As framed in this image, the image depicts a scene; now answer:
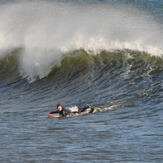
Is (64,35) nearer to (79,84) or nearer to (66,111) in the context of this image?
(79,84)

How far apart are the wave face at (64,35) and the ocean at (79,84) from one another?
0.04 metres

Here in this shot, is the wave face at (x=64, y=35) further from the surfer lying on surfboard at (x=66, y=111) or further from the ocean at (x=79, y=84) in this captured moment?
the surfer lying on surfboard at (x=66, y=111)

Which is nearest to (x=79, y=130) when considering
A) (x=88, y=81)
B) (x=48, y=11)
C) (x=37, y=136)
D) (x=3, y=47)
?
(x=37, y=136)

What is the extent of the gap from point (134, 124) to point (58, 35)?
10.6 metres

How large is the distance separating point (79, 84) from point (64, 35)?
459cm

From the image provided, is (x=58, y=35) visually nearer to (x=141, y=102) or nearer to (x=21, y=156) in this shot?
(x=141, y=102)

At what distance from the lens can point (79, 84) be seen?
17.1m

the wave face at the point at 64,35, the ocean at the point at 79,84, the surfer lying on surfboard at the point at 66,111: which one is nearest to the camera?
the ocean at the point at 79,84

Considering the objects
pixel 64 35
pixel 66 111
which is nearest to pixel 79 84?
pixel 66 111

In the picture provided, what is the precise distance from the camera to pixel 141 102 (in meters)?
14.0

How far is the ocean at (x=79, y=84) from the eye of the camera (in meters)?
9.70

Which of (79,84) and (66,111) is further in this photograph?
(79,84)

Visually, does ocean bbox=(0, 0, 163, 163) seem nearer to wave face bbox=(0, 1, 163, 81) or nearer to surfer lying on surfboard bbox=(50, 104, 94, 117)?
wave face bbox=(0, 1, 163, 81)

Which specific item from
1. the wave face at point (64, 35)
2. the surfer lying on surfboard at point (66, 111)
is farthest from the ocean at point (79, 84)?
the surfer lying on surfboard at point (66, 111)
